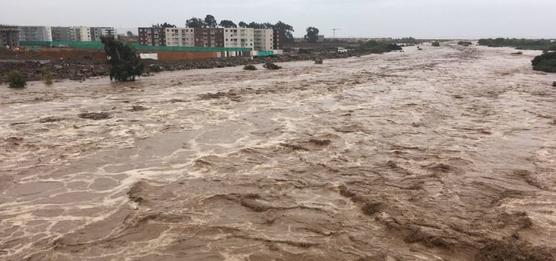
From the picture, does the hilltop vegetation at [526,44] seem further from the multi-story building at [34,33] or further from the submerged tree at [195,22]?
the multi-story building at [34,33]

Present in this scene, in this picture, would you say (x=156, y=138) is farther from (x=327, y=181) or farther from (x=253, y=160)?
(x=327, y=181)

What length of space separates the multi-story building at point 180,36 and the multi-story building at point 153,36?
4.67ft

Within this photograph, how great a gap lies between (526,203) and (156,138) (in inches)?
438

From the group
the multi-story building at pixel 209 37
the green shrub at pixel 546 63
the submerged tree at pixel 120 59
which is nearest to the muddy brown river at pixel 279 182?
the submerged tree at pixel 120 59

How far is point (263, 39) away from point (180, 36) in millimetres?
16972

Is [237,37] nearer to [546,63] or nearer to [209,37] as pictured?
[209,37]

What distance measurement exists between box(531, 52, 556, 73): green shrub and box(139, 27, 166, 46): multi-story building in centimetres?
7228

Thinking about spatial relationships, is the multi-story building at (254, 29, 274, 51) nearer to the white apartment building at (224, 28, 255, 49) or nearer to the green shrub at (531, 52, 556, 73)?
the white apartment building at (224, 28, 255, 49)

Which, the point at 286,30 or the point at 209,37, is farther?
the point at 286,30

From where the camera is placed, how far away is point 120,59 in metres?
34.9

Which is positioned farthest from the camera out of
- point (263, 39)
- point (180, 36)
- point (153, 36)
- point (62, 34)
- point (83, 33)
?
point (62, 34)

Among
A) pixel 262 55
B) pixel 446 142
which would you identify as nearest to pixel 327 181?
pixel 446 142

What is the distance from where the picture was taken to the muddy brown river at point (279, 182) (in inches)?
309

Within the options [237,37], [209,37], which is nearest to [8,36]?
[209,37]
